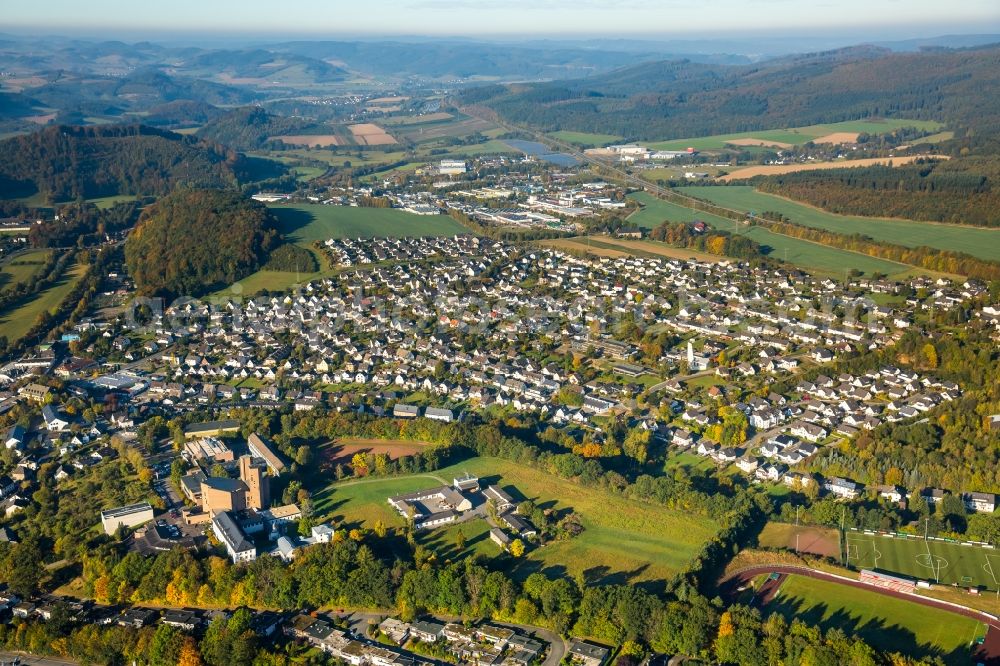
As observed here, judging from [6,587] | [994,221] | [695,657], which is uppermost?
[994,221]

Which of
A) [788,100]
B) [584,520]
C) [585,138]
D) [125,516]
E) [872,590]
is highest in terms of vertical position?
[788,100]

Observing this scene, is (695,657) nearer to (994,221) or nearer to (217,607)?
(217,607)

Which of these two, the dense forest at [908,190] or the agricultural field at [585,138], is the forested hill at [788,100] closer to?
the agricultural field at [585,138]

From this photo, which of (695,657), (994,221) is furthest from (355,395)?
(994,221)

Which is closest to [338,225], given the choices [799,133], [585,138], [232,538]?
[232,538]

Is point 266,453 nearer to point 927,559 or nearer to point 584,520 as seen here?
point 584,520

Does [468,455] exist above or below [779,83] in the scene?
below

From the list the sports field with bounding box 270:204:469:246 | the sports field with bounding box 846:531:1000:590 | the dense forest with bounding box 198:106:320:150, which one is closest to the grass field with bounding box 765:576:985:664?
the sports field with bounding box 846:531:1000:590
